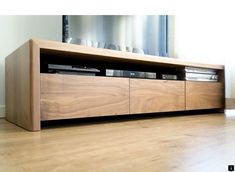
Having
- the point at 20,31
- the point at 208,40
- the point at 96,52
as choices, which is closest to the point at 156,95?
the point at 96,52

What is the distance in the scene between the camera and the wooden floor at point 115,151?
0.54m

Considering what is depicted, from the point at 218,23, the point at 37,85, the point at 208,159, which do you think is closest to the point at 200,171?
the point at 208,159

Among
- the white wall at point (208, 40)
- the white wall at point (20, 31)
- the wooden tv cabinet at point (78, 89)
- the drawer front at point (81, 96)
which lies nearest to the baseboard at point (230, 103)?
the white wall at point (208, 40)

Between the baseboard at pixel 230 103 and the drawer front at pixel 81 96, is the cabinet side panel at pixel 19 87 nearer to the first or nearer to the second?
the drawer front at pixel 81 96

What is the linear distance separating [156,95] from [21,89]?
0.81 meters

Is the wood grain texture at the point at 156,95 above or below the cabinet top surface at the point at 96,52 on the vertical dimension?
below

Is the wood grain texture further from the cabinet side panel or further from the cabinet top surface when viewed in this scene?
the cabinet side panel

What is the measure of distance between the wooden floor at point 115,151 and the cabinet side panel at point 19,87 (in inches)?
5.6

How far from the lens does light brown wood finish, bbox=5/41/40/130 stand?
3.33 ft

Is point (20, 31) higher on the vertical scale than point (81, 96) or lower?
higher

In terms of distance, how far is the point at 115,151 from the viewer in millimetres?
685

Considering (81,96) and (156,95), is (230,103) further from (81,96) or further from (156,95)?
(81,96)

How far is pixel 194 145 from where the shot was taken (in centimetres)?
76

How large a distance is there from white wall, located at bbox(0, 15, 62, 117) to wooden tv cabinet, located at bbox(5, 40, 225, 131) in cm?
23
